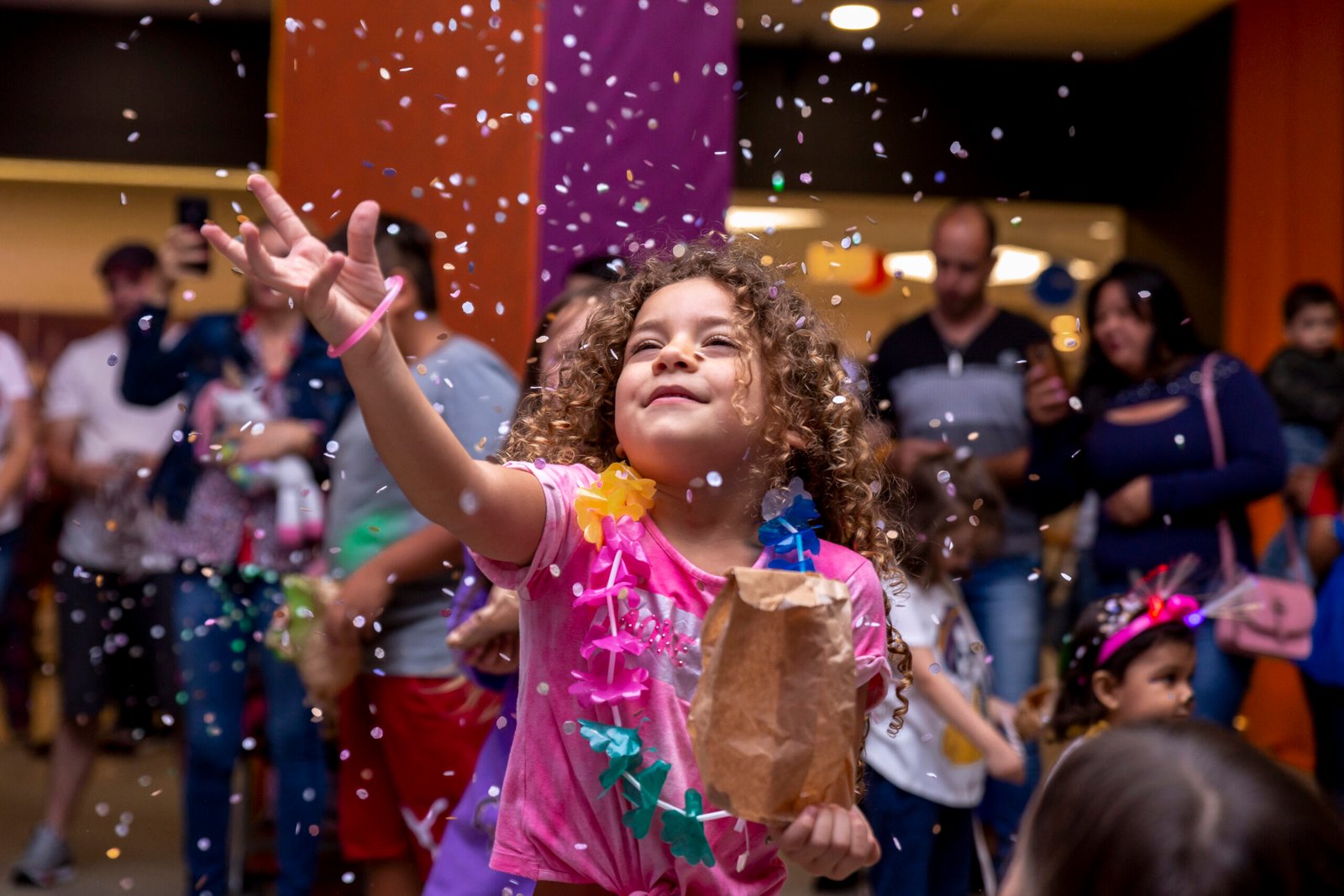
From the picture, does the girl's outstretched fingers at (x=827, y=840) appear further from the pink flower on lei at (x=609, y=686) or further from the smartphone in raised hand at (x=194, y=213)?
the smartphone in raised hand at (x=194, y=213)

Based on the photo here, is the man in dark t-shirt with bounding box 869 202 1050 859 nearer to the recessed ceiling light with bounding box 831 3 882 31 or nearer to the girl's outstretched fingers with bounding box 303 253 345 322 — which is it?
the recessed ceiling light with bounding box 831 3 882 31

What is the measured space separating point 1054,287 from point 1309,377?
206 cm

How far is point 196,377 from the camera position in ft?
9.90

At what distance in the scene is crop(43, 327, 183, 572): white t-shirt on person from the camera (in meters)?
3.73

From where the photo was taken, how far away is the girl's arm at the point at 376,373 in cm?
112

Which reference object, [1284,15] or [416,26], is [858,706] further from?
[1284,15]

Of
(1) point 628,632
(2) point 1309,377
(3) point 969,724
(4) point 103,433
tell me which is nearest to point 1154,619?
(3) point 969,724

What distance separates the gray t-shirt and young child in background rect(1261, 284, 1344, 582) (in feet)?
9.26

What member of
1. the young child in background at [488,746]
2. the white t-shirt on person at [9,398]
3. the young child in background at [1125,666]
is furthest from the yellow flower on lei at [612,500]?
the white t-shirt on person at [9,398]

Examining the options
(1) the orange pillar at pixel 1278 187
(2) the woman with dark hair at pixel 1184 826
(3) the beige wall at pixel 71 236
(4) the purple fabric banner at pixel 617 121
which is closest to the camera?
(2) the woman with dark hair at pixel 1184 826

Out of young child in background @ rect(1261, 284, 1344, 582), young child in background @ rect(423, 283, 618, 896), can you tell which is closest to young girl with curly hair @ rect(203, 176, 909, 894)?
young child in background @ rect(423, 283, 618, 896)

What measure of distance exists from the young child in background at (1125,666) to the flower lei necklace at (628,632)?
49.1 inches

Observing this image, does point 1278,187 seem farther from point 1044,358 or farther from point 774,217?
point 1044,358

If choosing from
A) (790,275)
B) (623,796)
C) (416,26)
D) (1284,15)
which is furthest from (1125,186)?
(623,796)
